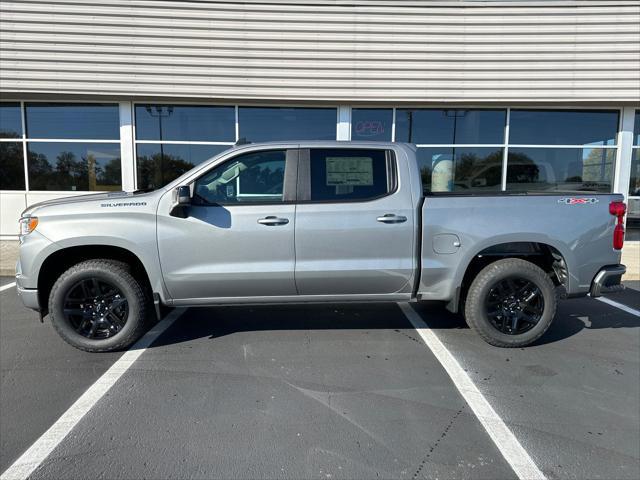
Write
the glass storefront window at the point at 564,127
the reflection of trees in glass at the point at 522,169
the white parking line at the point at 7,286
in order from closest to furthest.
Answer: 1. the white parking line at the point at 7,286
2. the glass storefront window at the point at 564,127
3. the reflection of trees in glass at the point at 522,169

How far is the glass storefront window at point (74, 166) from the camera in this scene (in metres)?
10.2

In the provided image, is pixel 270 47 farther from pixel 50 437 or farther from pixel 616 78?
pixel 50 437

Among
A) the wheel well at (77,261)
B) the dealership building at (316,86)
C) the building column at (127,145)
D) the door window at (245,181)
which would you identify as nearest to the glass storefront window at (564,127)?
the dealership building at (316,86)

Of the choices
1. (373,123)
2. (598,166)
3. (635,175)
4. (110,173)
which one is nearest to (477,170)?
(373,123)

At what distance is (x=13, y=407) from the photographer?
303cm

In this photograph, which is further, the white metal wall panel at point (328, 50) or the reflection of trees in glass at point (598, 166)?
the reflection of trees in glass at point (598, 166)

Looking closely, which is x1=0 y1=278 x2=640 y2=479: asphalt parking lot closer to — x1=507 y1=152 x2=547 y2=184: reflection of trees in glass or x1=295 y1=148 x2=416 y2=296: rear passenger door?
x1=295 y1=148 x2=416 y2=296: rear passenger door

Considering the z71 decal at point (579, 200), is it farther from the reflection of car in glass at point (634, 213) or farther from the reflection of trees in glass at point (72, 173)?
the reflection of trees in glass at point (72, 173)

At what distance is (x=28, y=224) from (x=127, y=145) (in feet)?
22.2

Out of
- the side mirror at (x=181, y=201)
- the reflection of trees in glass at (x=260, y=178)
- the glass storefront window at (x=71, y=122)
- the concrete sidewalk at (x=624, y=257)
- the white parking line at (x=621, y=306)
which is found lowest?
the white parking line at (x=621, y=306)

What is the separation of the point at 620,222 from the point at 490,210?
4.20 feet

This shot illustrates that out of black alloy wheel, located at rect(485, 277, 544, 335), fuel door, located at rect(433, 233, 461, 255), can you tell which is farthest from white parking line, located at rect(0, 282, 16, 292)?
black alloy wheel, located at rect(485, 277, 544, 335)

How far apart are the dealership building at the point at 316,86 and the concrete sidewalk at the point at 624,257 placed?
120 centimetres

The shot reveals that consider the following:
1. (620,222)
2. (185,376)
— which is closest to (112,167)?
(185,376)
